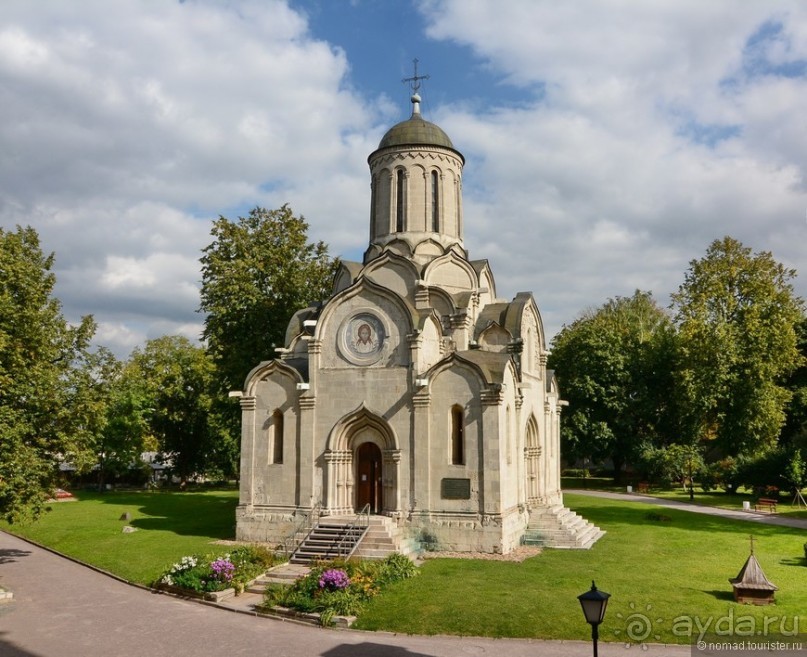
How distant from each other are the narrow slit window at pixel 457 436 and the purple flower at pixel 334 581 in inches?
277

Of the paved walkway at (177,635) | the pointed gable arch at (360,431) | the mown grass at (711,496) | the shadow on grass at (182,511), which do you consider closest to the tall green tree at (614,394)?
the mown grass at (711,496)

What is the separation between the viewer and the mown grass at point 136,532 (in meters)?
22.0

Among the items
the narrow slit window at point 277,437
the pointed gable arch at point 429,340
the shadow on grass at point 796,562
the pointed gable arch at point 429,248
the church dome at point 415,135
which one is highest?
the church dome at point 415,135

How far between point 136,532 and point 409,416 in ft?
40.5

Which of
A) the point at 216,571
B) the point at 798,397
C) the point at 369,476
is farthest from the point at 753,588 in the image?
the point at 798,397

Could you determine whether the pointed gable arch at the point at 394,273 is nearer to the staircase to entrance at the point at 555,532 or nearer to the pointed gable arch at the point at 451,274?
the pointed gable arch at the point at 451,274

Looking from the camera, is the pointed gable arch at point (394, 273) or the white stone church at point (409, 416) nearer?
the white stone church at point (409, 416)

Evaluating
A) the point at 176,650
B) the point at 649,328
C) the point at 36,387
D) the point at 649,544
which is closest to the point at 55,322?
the point at 36,387

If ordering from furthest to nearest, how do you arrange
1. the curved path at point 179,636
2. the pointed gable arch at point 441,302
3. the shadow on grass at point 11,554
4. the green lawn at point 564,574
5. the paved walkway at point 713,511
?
the paved walkway at point 713,511 < the pointed gable arch at point 441,302 < the shadow on grass at point 11,554 < the green lawn at point 564,574 < the curved path at point 179,636

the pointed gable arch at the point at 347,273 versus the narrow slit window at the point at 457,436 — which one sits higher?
the pointed gable arch at the point at 347,273

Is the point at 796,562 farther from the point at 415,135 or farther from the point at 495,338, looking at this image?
the point at 415,135

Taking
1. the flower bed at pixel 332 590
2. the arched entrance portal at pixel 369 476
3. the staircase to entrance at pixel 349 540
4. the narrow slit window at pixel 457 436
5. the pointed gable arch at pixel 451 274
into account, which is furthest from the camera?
the pointed gable arch at pixel 451 274

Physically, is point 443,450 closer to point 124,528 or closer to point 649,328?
point 124,528

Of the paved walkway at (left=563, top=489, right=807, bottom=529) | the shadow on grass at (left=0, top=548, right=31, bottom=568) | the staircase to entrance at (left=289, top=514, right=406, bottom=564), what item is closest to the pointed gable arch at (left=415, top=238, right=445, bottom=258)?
the staircase to entrance at (left=289, top=514, right=406, bottom=564)
